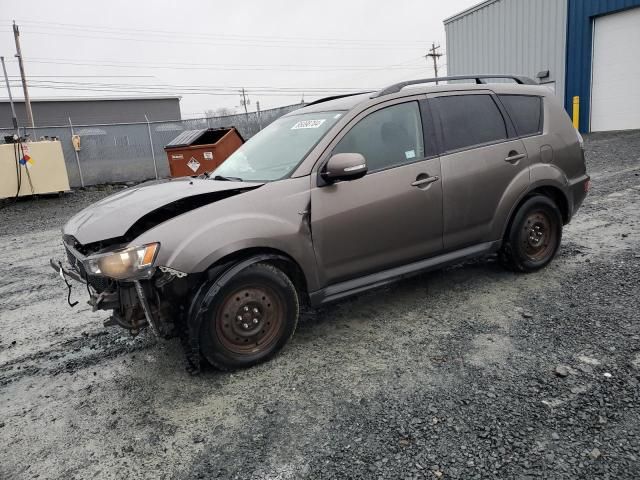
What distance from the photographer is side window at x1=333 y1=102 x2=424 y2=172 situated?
3.60 m

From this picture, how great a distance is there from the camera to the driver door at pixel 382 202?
3.39m

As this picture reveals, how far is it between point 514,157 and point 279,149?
211 centimetres

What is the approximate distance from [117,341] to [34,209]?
955cm

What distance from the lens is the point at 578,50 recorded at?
1727 centimetres

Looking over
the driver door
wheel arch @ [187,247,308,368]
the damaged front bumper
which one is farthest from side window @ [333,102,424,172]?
the damaged front bumper

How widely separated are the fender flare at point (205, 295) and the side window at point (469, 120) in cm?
207

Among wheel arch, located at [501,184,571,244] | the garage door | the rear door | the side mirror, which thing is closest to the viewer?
the side mirror

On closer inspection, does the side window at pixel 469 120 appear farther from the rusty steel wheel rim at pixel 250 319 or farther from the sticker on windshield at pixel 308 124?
the rusty steel wheel rim at pixel 250 319

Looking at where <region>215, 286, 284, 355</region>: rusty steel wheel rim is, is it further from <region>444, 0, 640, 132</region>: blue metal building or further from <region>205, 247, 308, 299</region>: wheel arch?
<region>444, 0, 640, 132</region>: blue metal building

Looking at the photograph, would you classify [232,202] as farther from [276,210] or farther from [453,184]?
[453,184]

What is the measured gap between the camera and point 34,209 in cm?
1155

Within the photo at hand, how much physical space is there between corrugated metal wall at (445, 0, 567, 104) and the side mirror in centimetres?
1808

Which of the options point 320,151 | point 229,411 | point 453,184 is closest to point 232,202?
point 320,151

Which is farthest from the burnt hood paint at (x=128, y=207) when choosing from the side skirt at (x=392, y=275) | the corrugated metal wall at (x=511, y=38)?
the corrugated metal wall at (x=511, y=38)
